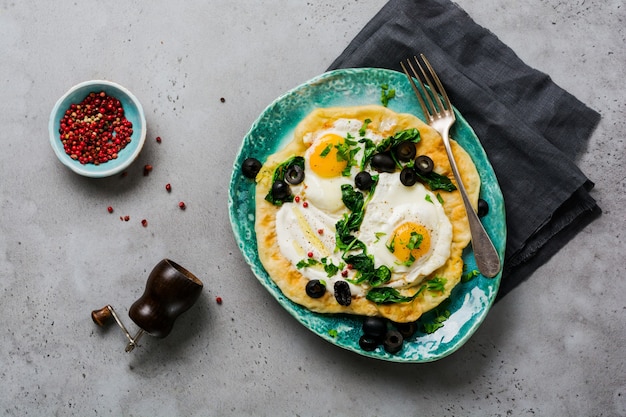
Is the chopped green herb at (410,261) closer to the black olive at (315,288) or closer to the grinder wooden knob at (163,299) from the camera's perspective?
the black olive at (315,288)

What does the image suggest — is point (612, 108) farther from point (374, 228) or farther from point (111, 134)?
point (111, 134)

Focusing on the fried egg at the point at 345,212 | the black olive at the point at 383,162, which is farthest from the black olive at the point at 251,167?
the black olive at the point at 383,162

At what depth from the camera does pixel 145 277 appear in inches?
175

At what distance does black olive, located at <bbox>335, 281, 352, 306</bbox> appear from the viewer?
12.7ft

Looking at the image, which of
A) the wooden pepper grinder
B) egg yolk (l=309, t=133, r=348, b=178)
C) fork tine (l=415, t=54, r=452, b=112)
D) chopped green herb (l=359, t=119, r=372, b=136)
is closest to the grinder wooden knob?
the wooden pepper grinder

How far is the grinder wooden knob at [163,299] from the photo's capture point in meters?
4.00

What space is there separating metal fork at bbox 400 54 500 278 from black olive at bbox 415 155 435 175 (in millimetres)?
150

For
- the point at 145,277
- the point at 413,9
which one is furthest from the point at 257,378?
the point at 413,9

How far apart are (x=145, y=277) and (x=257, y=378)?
3.78 ft

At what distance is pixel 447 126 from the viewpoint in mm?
3971

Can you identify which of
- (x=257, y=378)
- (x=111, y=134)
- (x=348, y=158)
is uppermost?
(x=348, y=158)

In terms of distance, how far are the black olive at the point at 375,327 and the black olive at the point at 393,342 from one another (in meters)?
0.05

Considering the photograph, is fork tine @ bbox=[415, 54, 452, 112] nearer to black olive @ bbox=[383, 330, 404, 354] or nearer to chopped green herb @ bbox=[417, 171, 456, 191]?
chopped green herb @ bbox=[417, 171, 456, 191]

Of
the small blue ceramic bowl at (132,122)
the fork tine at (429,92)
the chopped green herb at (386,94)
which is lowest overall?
the small blue ceramic bowl at (132,122)
